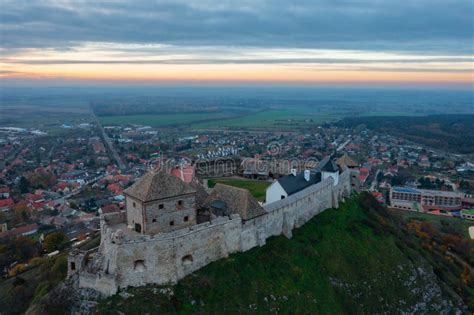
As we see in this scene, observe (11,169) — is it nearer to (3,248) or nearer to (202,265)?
(3,248)

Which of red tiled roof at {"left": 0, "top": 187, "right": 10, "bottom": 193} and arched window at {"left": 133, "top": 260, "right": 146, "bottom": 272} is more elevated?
arched window at {"left": 133, "top": 260, "right": 146, "bottom": 272}

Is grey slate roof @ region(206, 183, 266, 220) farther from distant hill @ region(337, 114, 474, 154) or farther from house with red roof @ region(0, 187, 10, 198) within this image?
distant hill @ region(337, 114, 474, 154)

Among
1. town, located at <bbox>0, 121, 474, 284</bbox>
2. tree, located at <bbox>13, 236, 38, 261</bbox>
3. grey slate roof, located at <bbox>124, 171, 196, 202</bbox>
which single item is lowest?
town, located at <bbox>0, 121, 474, 284</bbox>

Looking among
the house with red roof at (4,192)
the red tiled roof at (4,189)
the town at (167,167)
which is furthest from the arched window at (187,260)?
the red tiled roof at (4,189)

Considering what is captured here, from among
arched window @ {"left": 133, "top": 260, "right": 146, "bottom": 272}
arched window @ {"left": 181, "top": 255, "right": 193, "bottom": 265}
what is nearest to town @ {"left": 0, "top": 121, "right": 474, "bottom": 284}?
arched window @ {"left": 181, "top": 255, "right": 193, "bottom": 265}

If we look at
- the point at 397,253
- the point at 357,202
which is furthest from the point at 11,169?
the point at 397,253

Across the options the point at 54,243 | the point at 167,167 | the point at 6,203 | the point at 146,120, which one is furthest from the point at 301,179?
the point at 146,120

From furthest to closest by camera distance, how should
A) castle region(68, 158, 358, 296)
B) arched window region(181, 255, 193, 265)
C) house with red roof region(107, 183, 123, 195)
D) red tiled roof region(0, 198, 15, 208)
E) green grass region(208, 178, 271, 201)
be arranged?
house with red roof region(107, 183, 123, 195), red tiled roof region(0, 198, 15, 208), green grass region(208, 178, 271, 201), arched window region(181, 255, 193, 265), castle region(68, 158, 358, 296)
